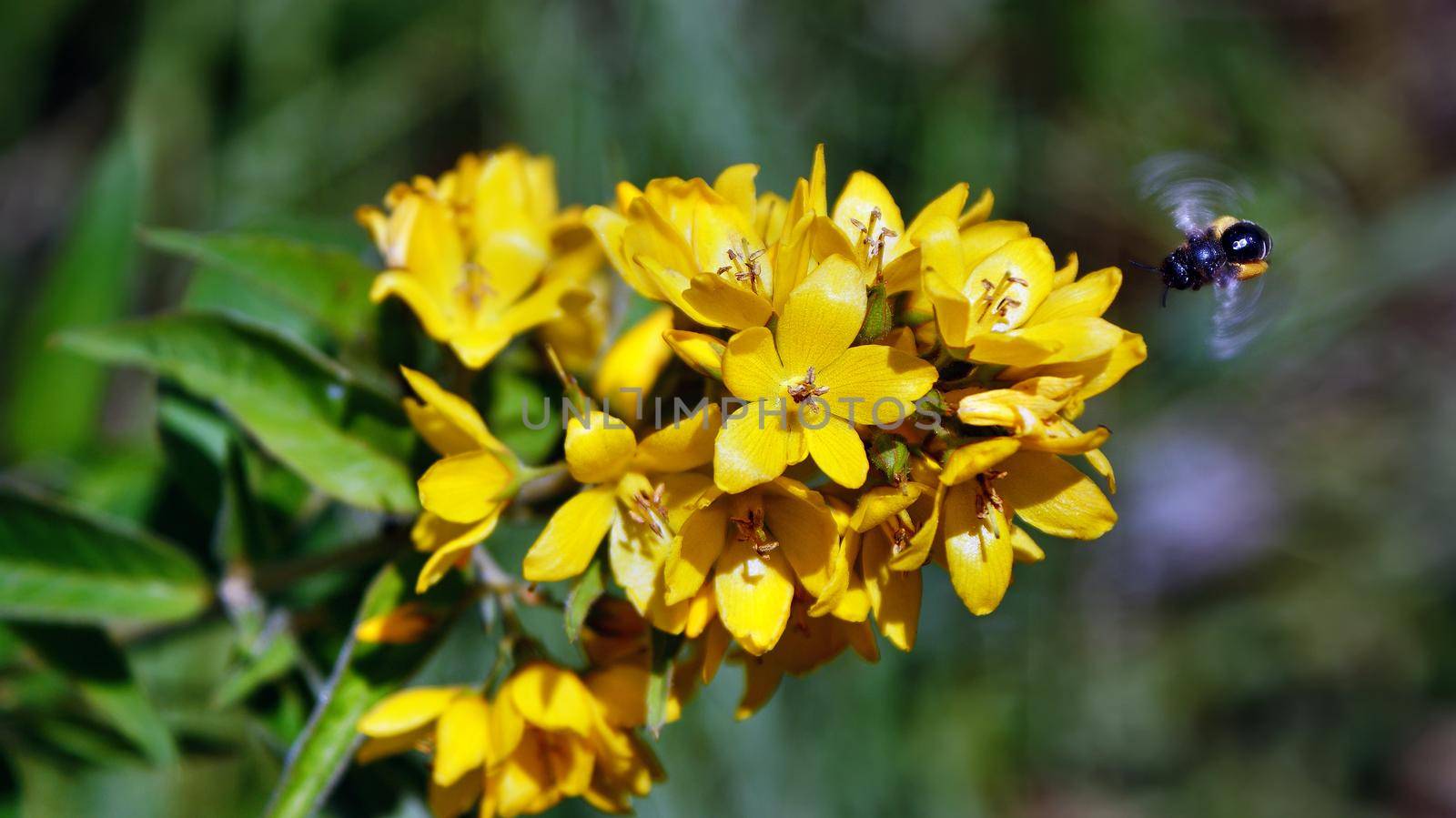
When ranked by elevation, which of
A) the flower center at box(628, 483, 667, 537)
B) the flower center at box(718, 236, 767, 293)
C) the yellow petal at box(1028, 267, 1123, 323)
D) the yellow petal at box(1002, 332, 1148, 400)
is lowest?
the flower center at box(628, 483, 667, 537)

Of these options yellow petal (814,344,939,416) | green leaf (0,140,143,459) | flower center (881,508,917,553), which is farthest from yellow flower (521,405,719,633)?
green leaf (0,140,143,459)

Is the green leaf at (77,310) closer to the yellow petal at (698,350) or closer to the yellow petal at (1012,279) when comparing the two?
the yellow petal at (698,350)

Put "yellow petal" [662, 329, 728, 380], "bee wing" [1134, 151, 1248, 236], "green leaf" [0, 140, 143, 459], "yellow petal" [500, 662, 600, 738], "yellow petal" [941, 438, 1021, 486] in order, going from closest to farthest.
Result: "yellow petal" [941, 438, 1021, 486]
"yellow petal" [662, 329, 728, 380]
"yellow petal" [500, 662, 600, 738]
"bee wing" [1134, 151, 1248, 236]
"green leaf" [0, 140, 143, 459]

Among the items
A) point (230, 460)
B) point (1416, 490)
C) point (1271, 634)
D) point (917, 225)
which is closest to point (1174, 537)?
point (1271, 634)

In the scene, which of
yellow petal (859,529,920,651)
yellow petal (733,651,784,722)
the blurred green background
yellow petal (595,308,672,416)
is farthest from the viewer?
the blurred green background

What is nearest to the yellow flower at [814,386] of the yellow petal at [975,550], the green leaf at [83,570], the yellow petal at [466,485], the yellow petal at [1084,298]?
the yellow petal at [975,550]

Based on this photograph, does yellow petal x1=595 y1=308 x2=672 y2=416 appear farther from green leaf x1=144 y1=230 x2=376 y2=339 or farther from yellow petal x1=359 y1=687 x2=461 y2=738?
yellow petal x1=359 y1=687 x2=461 y2=738

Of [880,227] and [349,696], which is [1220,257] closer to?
[880,227]
